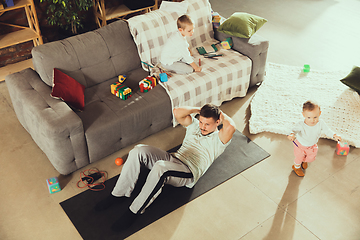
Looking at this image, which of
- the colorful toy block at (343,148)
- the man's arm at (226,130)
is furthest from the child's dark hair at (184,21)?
the colorful toy block at (343,148)

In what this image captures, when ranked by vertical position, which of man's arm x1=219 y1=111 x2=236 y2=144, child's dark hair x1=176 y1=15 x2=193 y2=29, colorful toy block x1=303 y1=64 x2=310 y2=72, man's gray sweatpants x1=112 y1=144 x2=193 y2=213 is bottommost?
colorful toy block x1=303 y1=64 x2=310 y2=72

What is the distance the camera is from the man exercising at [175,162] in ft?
7.93

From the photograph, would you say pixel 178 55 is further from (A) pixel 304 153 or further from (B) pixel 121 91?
(A) pixel 304 153

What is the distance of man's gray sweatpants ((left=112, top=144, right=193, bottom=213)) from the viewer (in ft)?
7.84

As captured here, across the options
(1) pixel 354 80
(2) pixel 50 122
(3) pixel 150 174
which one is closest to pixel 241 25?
(1) pixel 354 80

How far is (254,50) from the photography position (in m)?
3.73

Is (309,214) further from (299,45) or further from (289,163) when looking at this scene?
(299,45)

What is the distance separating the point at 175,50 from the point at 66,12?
171cm

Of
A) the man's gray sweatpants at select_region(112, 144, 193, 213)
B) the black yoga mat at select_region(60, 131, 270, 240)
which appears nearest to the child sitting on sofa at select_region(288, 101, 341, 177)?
the black yoga mat at select_region(60, 131, 270, 240)

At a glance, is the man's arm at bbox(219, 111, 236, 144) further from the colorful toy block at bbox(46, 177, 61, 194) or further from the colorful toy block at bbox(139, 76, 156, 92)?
the colorful toy block at bbox(46, 177, 61, 194)

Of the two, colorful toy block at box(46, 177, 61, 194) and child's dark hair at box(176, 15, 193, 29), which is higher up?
child's dark hair at box(176, 15, 193, 29)

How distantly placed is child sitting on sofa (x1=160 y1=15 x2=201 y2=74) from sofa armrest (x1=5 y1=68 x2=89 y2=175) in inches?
49.0

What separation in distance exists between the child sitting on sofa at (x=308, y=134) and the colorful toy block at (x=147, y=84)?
144 centimetres

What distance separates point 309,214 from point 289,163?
572 mm
